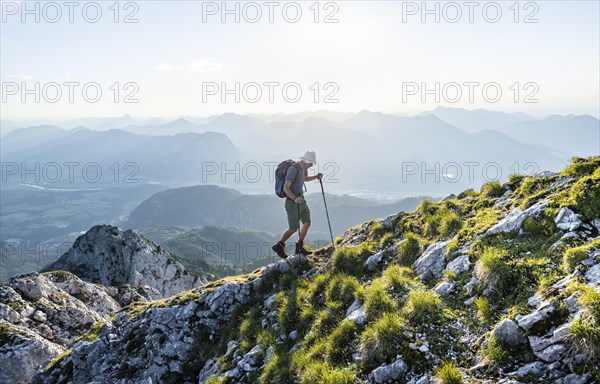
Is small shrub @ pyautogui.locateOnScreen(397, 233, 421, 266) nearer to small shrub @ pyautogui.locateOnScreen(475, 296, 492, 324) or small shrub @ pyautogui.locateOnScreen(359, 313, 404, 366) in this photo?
small shrub @ pyautogui.locateOnScreen(475, 296, 492, 324)

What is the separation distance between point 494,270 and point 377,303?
325 centimetres

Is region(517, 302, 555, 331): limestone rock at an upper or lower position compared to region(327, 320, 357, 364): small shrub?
upper

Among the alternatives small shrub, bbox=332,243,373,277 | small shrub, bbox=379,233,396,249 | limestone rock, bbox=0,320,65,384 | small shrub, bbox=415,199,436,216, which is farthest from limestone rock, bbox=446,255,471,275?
limestone rock, bbox=0,320,65,384

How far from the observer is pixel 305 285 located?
13703mm

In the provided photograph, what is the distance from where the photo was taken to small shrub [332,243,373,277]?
13783mm

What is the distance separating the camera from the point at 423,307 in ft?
29.0

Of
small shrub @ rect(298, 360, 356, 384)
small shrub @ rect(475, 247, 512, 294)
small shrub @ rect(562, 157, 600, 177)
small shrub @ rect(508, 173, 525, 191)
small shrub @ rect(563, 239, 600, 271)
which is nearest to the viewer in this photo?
small shrub @ rect(563, 239, 600, 271)

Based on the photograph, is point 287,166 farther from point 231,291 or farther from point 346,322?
point 346,322

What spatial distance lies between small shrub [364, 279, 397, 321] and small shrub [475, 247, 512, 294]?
8.31 ft

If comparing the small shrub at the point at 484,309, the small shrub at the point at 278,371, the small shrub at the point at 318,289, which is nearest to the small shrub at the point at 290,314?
the small shrub at the point at 318,289

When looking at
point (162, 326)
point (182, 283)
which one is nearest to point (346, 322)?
point (162, 326)

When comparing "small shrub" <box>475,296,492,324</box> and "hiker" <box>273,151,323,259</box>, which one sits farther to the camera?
"hiker" <box>273,151,323,259</box>

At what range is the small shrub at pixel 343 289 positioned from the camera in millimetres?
11414

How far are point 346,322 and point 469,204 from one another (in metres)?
8.17
